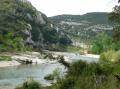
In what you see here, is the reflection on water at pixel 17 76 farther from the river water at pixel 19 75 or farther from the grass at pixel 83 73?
the grass at pixel 83 73

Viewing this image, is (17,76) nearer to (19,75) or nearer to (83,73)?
(19,75)

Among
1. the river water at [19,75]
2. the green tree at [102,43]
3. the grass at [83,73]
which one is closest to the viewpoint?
the grass at [83,73]

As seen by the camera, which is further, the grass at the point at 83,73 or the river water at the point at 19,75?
the river water at the point at 19,75

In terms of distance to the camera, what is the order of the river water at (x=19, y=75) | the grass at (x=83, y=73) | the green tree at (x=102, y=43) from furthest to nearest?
the green tree at (x=102, y=43)
the river water at (x=19, y=75)
the grass at (x=83, y=73)

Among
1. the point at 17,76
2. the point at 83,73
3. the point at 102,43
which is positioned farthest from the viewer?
the point at 102,43

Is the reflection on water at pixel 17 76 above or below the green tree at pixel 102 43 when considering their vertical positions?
below

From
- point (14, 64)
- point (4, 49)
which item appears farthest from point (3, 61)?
point (4, 49)

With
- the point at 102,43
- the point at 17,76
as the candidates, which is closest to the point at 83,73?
the point at 17,76

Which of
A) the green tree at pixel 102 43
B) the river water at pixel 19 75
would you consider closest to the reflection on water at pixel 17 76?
the river water at pixel 19 75

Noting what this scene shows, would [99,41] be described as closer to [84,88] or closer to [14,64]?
[14,64]

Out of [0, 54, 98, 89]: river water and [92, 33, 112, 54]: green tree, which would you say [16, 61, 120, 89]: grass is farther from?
[92, 33, 112, 54]: green tree

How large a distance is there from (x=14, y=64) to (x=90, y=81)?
3533 inches

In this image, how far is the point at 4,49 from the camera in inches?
5846

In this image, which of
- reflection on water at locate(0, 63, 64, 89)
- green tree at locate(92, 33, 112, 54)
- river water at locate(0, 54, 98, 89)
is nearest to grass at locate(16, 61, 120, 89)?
river water at locate(0, 54, 98, 89)
